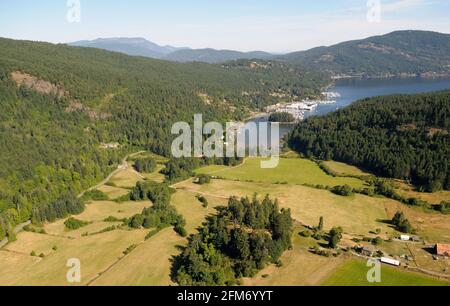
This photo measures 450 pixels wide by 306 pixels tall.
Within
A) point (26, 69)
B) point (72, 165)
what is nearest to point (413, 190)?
point (72, 165)

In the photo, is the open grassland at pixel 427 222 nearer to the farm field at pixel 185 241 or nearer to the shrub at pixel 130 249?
the farm field at pixel 185 241

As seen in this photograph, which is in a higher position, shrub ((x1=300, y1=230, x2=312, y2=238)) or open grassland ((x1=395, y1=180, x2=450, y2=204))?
open grassland ((x1=395, y1=180, x2=450, y2=204))

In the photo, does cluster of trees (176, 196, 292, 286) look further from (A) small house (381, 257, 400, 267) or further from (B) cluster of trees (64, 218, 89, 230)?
(B) cluster of trees (64, 218, 89, 230)

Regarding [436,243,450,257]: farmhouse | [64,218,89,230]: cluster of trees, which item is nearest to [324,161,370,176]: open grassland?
[436,243,450,257]: farmhouse

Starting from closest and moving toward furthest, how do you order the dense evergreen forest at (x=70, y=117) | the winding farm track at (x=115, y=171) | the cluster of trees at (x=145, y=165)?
the dense evergreen forest at (x=70, y=117) < the winding farm track at (x=115, y=171) < the cluster of trees at (x=145, y=165)

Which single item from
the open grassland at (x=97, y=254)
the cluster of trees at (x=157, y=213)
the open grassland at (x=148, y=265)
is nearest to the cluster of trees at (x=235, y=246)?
the open grassland at (x=148, y=265)
